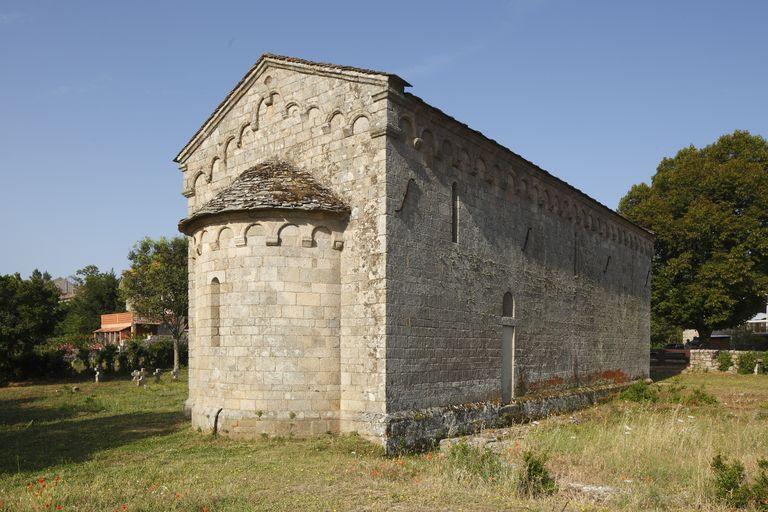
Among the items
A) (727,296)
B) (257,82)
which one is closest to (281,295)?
(257,82)

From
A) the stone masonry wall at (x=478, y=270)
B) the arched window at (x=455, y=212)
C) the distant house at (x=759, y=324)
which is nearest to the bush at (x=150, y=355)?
the stone masonry wall at (x=478, y=270)

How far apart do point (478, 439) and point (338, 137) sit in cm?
641

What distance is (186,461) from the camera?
9828mm

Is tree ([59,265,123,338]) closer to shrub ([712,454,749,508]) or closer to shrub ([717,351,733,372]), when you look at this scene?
shrub ([717,351,733,372])

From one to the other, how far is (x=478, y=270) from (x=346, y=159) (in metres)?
4.06

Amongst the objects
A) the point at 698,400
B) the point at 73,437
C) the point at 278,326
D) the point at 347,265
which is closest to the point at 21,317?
the point at 73,437

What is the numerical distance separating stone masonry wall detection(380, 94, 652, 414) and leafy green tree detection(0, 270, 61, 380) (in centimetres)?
2204

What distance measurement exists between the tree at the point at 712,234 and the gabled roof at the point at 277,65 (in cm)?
2617

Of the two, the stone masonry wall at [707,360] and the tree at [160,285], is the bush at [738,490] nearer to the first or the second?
the stone masonry wall at [707,360]

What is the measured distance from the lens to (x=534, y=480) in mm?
7559

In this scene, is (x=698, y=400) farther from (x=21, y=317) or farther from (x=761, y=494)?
(x=21, y=317)

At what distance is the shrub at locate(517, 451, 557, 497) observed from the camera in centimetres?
748

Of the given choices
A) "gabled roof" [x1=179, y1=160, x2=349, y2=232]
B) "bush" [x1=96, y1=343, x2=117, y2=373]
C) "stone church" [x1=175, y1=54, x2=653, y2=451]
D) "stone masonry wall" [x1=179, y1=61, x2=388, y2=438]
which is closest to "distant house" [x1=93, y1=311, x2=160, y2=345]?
"bush" [x1=96, y1=343, x2=117, y2=373]

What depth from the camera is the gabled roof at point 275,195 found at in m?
11.4
